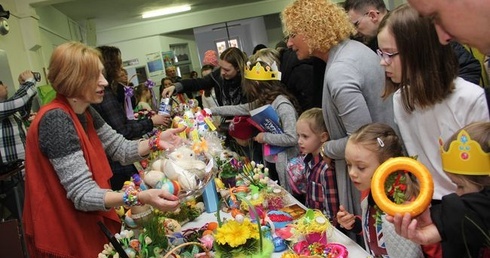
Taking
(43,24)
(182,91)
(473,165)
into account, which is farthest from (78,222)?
(43,24)

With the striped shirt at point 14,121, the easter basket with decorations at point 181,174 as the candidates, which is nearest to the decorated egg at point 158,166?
the easter basket with decorations at point 181,174

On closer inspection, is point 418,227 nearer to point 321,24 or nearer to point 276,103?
point 321,24

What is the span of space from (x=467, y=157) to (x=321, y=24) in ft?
3.34

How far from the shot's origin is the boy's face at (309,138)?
2.24 metres

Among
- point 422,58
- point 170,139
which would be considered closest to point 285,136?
point 170,139

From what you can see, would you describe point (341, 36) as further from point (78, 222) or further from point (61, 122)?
point (78, 222)

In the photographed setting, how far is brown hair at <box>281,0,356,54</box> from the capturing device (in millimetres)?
1849

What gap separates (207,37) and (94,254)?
8.34 m

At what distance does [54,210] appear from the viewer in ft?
5.06

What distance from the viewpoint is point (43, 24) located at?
5840 millimetres

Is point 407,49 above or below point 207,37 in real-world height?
below

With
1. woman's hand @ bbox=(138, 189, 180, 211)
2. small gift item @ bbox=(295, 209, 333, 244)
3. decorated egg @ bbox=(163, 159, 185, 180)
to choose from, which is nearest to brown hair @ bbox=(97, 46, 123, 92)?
decorated egg @ bbox=(163, 159, 185, 180)

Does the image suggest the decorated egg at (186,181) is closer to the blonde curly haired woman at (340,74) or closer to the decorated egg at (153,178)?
the decorated egg at (153,178)

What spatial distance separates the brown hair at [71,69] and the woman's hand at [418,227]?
1194 millimetres
